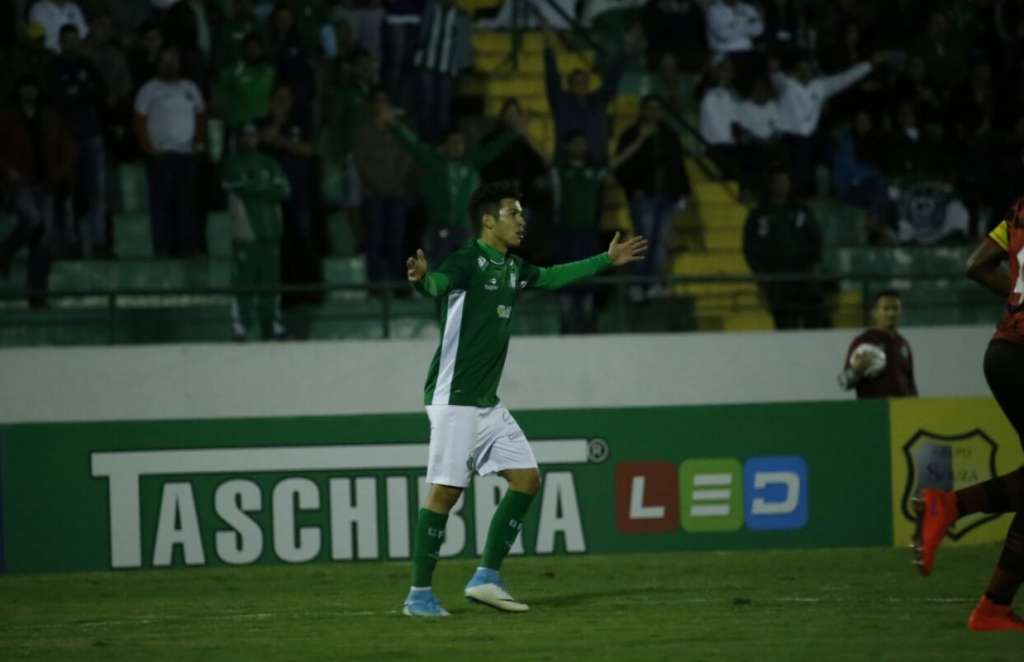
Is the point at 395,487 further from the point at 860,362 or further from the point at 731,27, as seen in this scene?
the point at 731,27

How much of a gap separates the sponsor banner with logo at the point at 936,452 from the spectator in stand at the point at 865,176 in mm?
5344

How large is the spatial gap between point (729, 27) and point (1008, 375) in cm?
1270

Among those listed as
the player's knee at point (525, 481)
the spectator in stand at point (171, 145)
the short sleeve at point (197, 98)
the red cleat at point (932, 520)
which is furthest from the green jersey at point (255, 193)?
the red cleat at point (932, 520)

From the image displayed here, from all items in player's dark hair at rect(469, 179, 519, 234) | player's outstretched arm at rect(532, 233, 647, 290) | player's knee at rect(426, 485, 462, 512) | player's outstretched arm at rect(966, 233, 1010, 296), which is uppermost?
player's dark hair at rect(469, 179, 519, 234)

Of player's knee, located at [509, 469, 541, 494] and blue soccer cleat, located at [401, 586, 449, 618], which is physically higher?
player's knee, located at [509, 469, 541, 494]

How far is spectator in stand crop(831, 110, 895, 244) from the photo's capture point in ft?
66.0

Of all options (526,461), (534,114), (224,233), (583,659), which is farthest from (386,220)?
(583,659)

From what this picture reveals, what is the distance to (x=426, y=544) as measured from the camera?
10445 mm

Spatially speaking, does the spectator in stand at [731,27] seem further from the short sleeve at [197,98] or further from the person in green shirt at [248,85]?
the short sleeve at [197,98]

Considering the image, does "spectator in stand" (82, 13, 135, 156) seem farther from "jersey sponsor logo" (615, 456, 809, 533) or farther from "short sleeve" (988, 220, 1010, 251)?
"short sleeve" (988, 220, 1010, 251)

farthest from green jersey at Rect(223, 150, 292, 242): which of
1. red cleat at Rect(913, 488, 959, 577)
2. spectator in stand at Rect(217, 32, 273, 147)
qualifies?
red cleat at Rect(913, 488, 959, 577)

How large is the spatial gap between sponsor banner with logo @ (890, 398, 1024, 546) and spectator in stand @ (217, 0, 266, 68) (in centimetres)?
773

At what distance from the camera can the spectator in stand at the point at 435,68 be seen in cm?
1894

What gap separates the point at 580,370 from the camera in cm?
1809
